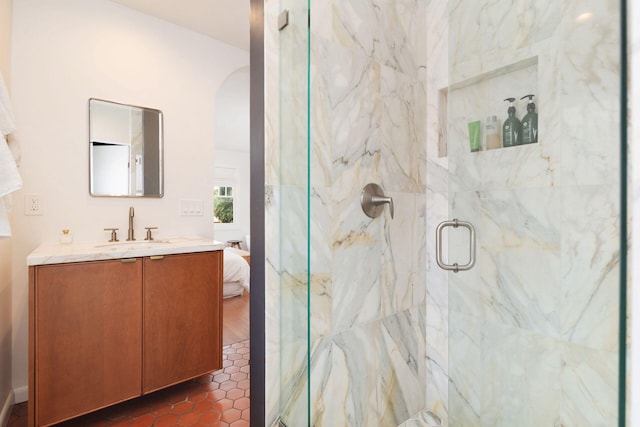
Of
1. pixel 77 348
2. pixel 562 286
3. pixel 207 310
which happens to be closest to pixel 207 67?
pixel 207 310

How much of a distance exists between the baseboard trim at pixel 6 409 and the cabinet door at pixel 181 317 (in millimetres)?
670

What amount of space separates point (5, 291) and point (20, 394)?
0.63m

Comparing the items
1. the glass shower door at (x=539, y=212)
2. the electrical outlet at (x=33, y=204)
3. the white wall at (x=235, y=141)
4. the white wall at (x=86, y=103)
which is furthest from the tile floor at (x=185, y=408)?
the white wall at (x=235, y=141)

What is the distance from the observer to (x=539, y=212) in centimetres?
86

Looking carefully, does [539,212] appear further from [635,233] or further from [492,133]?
[635,233]

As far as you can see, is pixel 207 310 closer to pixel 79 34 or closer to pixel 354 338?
pixel 354 338

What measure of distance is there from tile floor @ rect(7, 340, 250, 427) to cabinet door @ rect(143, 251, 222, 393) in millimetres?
131

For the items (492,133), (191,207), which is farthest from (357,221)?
(191,207)

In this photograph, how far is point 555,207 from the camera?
83cm

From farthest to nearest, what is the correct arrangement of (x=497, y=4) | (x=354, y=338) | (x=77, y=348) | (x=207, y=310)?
(x=207, y=310)
(x=77, y=348)
(x=354, y=338)
(x=497, y=4)

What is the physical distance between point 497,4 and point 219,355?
224 cm

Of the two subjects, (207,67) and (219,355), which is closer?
(219,355)

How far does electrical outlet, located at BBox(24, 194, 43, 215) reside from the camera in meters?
1.78

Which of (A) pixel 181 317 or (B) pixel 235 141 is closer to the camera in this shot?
(A) pixel 181 317
